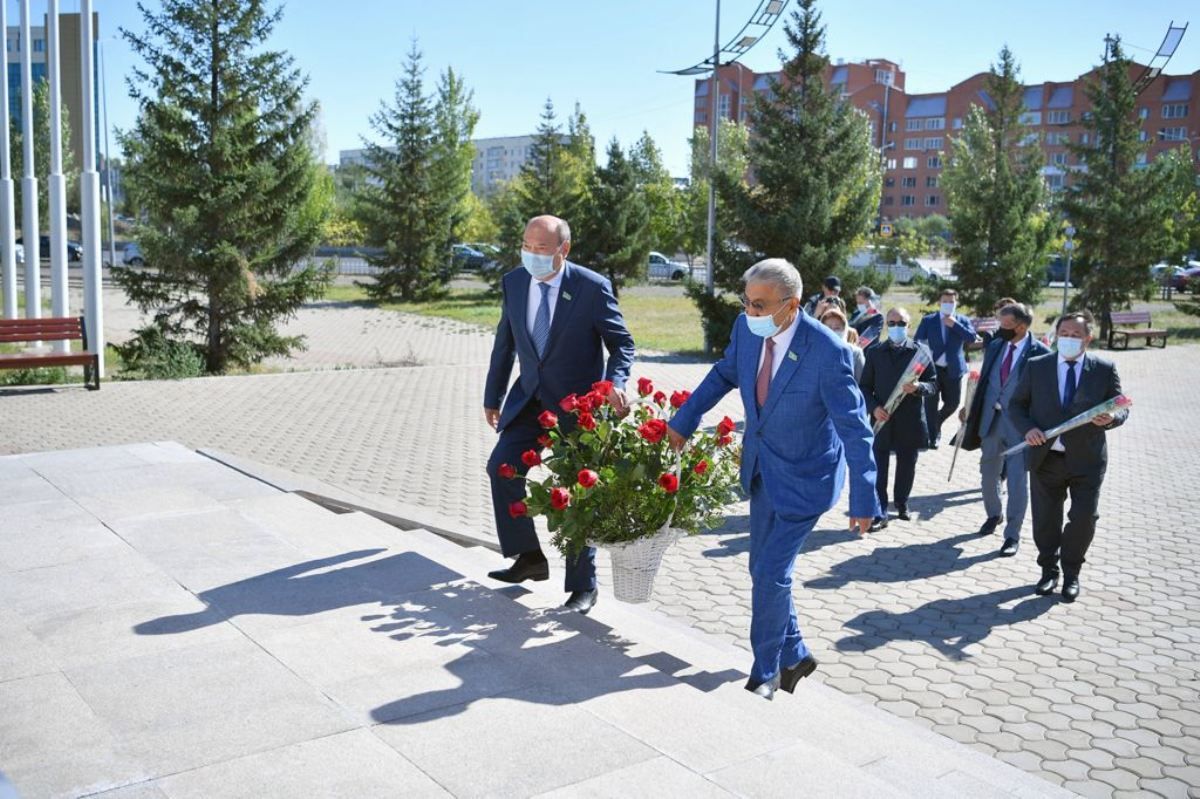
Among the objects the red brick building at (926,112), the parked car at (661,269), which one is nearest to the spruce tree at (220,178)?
the parked car at (661,269)

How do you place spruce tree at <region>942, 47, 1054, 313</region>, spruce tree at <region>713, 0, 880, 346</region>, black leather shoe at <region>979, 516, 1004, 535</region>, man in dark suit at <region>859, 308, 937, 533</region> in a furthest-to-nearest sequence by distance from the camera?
spruce tree at <region>942, 47, 1054, 313</region>
spruce tree at <region>713, 0, 880, 346</region>
man in dark suit at <region>859, 308, 937, 533</region>
black leather shoe at <region>979, 516, 1004, 535</region>

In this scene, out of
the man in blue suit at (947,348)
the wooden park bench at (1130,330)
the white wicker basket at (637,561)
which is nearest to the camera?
the white wicker basket at (637,561)

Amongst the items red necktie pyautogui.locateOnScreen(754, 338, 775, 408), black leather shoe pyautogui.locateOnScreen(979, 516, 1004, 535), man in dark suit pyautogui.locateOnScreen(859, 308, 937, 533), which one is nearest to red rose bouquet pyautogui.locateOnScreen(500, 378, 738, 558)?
red necktie pyautogui.locateOnScreen(754, 338, 775, 408)

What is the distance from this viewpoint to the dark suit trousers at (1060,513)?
7.30 m

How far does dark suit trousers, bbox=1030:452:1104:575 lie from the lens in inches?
287

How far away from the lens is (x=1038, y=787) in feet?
13.5

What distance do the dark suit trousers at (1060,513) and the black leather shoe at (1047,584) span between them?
0.04 meters

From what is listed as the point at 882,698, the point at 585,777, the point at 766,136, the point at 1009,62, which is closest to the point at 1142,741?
the point at 882,698

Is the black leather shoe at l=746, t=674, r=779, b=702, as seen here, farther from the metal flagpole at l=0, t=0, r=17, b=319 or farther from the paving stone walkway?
the metal flagpole at l=0, t=0, r=17, b=319

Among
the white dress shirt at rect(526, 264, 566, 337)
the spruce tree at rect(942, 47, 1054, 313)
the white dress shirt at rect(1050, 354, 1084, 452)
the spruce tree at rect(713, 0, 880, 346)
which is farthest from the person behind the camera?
the spruce tree at rect(942, 47, 1054, 313)

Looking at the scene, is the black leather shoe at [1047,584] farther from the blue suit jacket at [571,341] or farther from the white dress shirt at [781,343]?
the white dress shirt at [781,343]

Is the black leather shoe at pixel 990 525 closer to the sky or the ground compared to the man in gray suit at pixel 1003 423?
closer to the ground

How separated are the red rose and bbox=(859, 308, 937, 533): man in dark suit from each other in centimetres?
444

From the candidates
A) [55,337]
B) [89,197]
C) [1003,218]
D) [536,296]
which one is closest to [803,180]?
[1003,218]
